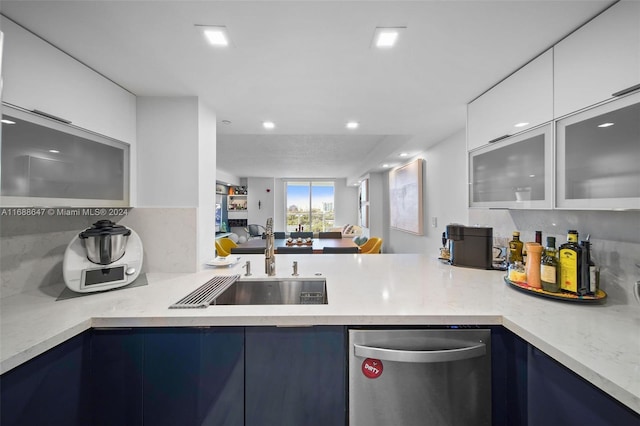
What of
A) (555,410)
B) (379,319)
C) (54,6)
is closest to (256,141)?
(54,6)

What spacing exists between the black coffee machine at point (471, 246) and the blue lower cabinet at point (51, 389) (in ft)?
7.22

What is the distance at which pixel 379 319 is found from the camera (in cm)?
101

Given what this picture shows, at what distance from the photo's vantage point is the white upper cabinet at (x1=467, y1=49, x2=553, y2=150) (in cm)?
127

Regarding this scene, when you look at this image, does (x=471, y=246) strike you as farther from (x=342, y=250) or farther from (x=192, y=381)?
(x=192, y=381)

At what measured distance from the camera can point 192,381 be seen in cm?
101

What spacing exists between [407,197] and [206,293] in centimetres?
372

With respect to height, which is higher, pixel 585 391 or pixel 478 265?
pixel 478 265

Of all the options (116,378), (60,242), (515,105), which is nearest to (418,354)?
(116,378)

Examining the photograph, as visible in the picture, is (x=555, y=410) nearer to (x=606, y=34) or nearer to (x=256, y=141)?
(x=606, y=34)

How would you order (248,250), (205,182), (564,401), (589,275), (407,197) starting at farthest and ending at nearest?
A: 1. (407,197)
2. (248,250)
3. (205,182)
4. (589,275)
5. (564,401)

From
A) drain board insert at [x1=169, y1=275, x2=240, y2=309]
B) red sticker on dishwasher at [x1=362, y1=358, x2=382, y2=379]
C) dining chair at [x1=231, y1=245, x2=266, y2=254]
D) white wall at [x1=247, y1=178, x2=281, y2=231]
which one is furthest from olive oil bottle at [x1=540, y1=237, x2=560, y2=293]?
white wall at [x1=247, y1=178, x2=281, y2=231]

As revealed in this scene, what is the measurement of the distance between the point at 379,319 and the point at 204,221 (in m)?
1.49

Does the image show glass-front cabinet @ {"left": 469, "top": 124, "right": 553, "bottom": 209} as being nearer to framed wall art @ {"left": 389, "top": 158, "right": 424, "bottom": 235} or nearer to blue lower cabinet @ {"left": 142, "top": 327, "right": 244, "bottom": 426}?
blue lower cabinet @ {"left": 142, "top": 327, "right": 244, "bottom": 426}

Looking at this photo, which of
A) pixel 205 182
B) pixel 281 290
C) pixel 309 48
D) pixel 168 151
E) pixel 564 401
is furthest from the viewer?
pixel 205 182
